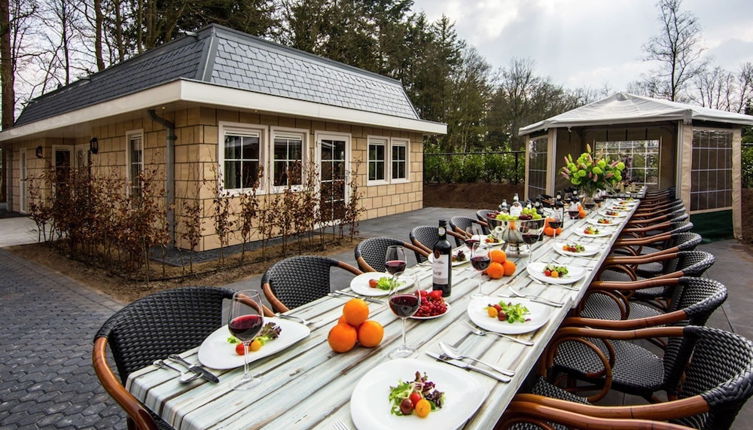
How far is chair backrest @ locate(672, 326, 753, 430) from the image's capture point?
103 centimetres

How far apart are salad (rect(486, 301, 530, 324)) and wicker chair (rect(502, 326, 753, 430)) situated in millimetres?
286

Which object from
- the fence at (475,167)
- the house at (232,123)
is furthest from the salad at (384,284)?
the fence at (475,167)

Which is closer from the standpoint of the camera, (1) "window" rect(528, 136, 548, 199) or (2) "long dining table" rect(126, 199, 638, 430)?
(2) "long dining table" rect(126, 199, 638, 430)

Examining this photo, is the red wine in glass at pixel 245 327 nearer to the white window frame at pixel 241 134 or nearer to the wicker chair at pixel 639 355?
the wicker chair at pixel 639 355

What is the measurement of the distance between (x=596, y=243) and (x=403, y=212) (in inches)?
301

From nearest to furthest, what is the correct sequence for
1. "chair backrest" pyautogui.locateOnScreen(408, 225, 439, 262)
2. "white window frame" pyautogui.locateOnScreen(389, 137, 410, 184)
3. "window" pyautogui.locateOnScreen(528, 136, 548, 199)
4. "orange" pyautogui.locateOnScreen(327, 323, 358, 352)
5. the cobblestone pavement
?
"orange" pyautogui.locateOnScreen(327, 323, 358, 352) → the cobblestone pavement → "chair backrest" pyautogui.locateOnScreen(408, 225, 439, 262) → "window" pyautogui.locateOnScreen(528, 136, 548, 199) → "white window frame" pyautogui.locateOnScreen(389, 137, 410, 184)

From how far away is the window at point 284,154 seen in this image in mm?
7035

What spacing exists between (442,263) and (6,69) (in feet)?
52.0

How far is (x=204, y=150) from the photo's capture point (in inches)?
231

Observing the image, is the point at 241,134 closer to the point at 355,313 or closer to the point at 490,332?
the point at 355,313

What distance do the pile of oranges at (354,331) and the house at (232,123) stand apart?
15.4 feet

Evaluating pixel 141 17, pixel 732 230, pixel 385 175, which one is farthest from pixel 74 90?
pixel 732 230

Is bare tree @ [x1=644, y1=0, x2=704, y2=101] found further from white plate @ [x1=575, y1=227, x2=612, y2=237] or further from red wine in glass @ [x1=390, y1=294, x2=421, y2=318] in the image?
red wine in glass @ [x1=390, y1=294, x2=421, y2=318]

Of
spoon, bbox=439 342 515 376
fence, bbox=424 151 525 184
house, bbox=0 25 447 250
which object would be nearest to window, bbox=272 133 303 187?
house, bbox=0 25 447 250
